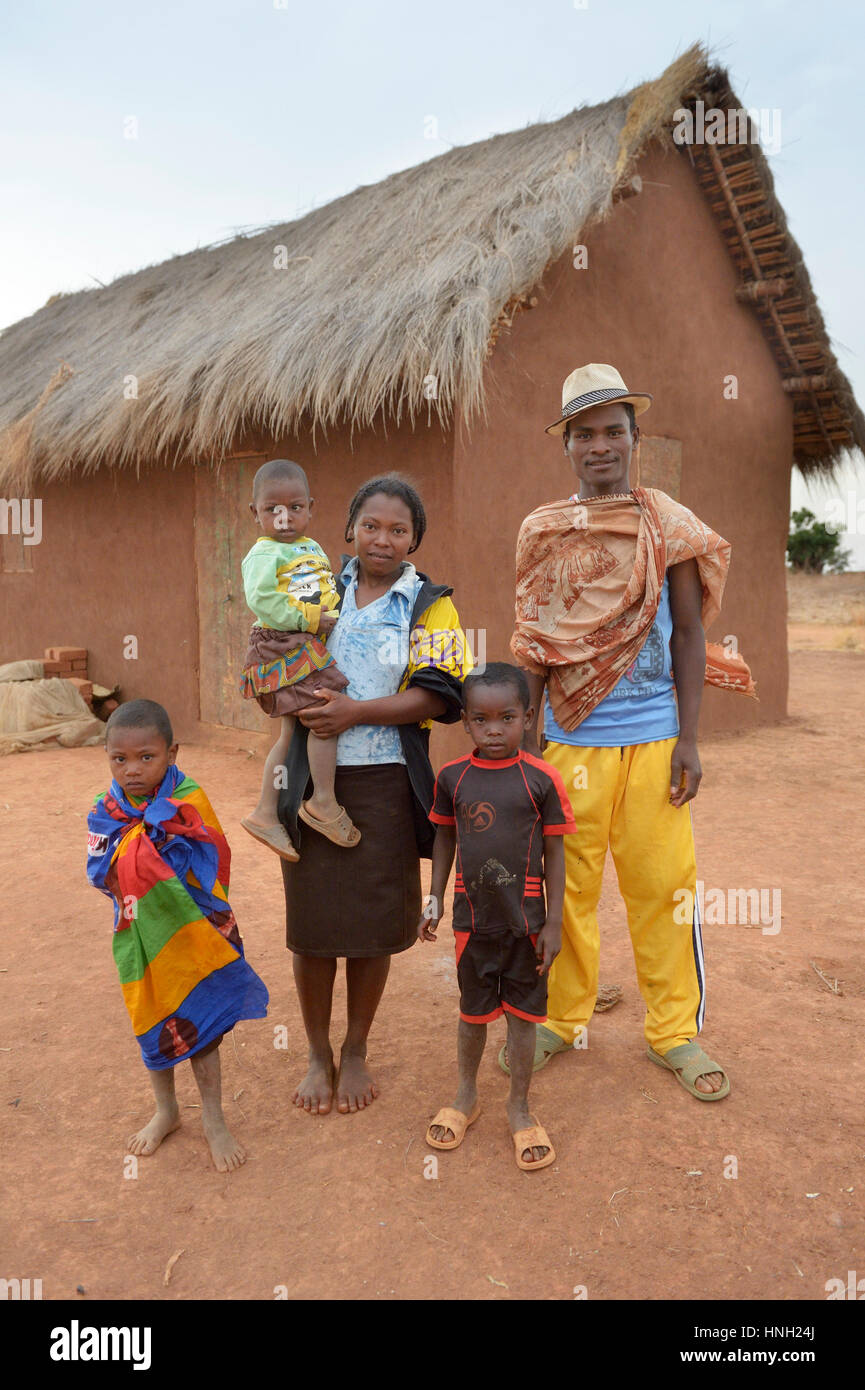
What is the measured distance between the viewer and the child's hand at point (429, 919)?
2.10m

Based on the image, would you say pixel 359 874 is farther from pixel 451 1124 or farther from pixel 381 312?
pixel 381 312

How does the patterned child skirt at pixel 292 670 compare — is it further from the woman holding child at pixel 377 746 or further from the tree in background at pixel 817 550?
the tree in background at pixel 817 550

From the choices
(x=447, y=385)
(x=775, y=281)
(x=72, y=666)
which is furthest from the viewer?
(x=72, y=666)

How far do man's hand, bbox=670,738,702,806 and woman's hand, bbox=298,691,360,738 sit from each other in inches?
32.7

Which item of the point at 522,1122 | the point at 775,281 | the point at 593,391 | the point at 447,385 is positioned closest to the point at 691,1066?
the point at 522,1122

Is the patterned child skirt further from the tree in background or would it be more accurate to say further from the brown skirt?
the tree in background

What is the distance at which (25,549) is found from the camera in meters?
8.88

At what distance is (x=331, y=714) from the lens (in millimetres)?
2041

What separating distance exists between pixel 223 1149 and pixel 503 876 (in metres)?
0.90

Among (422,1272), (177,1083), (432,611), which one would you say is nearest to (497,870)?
(432,611)

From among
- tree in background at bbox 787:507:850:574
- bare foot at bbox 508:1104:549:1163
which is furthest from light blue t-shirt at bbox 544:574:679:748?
tree in background at bbox 787:507:850:574

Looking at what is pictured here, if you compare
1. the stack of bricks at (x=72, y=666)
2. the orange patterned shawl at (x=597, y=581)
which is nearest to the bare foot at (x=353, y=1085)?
the orange patterned shawl at (x=597, y=581)

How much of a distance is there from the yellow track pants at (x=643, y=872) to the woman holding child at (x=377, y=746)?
1.33 ft

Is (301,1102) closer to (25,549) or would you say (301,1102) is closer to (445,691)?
(445,691)
